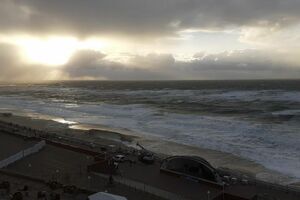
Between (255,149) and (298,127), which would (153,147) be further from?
(298,127)

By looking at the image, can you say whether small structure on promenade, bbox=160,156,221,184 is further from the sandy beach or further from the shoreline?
the shoreline

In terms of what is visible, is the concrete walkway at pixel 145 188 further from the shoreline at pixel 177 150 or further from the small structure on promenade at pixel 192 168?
the shoreline at pixel 177 150

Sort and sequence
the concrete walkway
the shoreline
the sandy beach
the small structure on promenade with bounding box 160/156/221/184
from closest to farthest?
the concrete walkway, the sandy beach, the small structure on promenade with bounding box 160/156/221/184, the shoreline

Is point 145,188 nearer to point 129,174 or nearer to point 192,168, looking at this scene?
point 129,174

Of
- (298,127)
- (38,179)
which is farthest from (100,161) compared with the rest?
(298,127)

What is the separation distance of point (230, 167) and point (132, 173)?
9.42m

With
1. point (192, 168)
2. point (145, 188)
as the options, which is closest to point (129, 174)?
point (145, 188)

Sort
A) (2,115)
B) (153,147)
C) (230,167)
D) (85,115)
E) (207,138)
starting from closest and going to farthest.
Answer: (230,167)
(153,147)
(207,138)
(2,115)
(85,115)

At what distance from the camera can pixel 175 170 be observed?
1121 inches

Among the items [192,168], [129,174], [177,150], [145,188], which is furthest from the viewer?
[177,150]

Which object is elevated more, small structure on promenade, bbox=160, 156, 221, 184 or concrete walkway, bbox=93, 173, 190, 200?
small structure on promenade, bbox=160, 156, 221, 184

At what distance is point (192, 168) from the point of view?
91.6ft

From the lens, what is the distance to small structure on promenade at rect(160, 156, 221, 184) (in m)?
27.2

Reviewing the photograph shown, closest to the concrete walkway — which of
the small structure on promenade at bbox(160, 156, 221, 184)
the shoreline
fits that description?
the small structure on promenade at bbox(160, 156, 221, 184)
